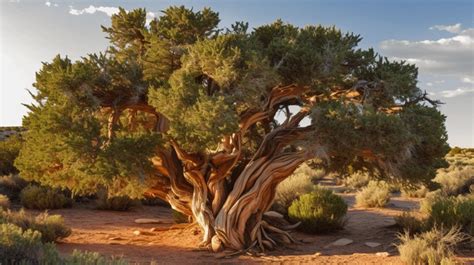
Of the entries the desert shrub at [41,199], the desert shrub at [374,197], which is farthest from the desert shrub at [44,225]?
the desert shrub at [374,197]

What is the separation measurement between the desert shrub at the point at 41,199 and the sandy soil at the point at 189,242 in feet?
1.98

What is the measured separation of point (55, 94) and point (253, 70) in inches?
164

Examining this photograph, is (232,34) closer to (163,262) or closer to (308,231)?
(163,262)

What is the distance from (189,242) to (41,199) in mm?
8344

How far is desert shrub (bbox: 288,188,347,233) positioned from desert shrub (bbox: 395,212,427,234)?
172 cm

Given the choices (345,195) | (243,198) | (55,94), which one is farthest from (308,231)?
(345,195)

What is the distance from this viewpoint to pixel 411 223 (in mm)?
13523

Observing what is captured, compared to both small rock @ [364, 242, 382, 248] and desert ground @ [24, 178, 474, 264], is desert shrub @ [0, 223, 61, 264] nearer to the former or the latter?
desert ground @ [24, 178, 474, 264]

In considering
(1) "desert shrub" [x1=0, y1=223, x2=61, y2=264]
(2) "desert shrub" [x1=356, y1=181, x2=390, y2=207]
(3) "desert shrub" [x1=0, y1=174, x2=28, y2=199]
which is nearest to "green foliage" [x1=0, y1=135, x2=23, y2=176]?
(3) "desert shrub" [x1=0, y1=174, x2=28, y2=199]

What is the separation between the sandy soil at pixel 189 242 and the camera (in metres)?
11.1

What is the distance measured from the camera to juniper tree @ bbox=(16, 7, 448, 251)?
10117 mm

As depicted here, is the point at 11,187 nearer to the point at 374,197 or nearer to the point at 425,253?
the point at 374,197

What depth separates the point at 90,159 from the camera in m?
10.4

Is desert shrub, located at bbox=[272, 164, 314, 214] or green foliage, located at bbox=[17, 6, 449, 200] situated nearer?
green foliage, located at bbox=[17, 6, 449, 200]
